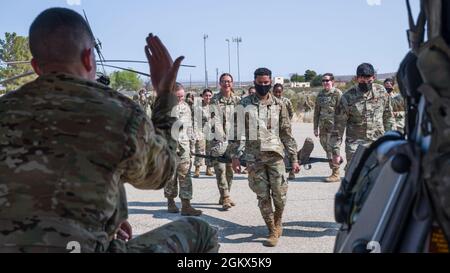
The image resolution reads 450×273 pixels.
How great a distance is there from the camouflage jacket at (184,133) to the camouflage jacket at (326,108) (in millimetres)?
3233

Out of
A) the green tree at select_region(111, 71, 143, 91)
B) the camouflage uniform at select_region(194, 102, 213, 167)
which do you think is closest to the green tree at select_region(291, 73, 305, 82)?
the green tree at select_region(111, 71, 143, 91)

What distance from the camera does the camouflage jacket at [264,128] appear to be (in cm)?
590

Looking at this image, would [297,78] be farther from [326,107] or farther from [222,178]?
[222,178]

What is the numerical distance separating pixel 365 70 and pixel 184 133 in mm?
2986

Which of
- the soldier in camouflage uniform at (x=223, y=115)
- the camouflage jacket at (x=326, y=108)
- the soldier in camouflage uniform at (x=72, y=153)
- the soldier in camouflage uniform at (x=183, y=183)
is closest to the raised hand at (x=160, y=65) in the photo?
the soldier in camouflage uniform at (x=72, y=153)

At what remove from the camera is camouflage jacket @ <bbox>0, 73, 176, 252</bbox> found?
158 cm

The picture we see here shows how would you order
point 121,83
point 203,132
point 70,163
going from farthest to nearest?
point 121,83, point 203,132, point 70,163

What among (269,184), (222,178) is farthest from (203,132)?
(269,184)

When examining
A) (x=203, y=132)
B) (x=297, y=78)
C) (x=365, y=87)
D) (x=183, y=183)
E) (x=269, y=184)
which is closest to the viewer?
(x=269, y=184)

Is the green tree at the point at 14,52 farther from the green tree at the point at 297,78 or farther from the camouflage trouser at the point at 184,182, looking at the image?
the green tree at the point at 297,78

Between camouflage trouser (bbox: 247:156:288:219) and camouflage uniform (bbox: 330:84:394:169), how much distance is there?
6.05 ft

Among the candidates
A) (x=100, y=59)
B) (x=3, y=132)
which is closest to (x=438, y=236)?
(x=3, y=132)

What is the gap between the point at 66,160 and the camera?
5.38 ft
